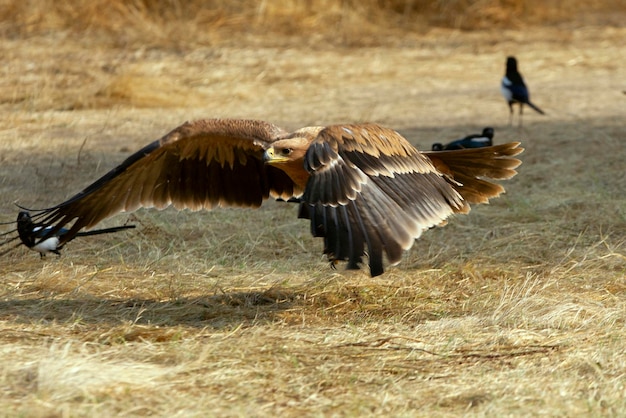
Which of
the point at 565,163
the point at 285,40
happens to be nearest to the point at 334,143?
the point at 565,163

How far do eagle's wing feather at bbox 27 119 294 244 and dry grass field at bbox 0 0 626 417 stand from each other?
443mm

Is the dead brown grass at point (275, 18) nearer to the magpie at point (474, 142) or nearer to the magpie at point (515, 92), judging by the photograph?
the magpie at point (515, 92)

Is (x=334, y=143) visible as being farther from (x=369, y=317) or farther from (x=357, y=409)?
(x=357, y=409)

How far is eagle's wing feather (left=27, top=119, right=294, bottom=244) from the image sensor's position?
5.34 m

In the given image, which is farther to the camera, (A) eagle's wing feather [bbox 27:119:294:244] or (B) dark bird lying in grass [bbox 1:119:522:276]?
(A) eagle's wing feather [bbox 27:119:294:244]

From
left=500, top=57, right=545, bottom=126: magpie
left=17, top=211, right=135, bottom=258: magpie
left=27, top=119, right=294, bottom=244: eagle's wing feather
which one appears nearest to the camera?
left=27, top=119, right=294, bottom=244: eagle's wing feather

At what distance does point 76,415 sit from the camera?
3582 millimetres

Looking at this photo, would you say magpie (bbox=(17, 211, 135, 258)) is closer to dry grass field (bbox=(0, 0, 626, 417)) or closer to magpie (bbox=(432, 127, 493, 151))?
dry grass field (bbox=(0, 0, 626, 417))

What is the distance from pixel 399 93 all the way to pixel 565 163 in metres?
3.80

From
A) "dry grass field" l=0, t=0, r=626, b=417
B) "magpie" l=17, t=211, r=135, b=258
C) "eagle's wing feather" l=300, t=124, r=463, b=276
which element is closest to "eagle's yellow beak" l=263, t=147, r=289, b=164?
"eagle's wing feather" l=300, t=124, r=463, b=276

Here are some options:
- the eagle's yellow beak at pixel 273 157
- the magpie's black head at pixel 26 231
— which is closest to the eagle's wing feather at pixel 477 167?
the eagle's yellow beak at pixel 273 157

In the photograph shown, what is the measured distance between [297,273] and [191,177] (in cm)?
85

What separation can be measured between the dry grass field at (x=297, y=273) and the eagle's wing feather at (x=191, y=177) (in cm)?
44

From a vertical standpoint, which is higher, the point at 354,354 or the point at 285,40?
the point at 285,40
